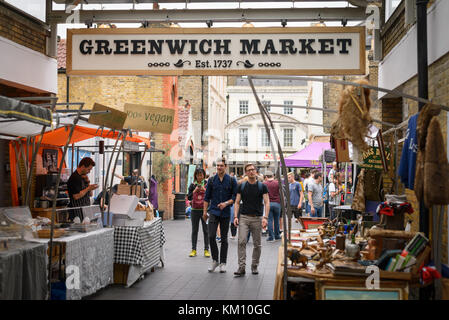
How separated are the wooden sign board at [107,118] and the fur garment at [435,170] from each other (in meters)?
4.47

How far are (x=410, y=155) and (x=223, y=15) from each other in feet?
18.3

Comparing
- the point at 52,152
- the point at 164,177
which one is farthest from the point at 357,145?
the point at 164,177

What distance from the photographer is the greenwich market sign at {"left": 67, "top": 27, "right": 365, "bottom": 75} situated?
899 cm

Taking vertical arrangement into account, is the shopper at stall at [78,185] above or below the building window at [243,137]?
below

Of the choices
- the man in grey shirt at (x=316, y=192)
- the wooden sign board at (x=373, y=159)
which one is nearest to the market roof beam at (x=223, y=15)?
the wooden sign board at (x=373, y=159)

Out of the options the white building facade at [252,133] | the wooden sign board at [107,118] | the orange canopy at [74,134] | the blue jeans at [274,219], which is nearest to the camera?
the wooden sign board at [107,118]

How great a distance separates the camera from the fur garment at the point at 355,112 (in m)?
5.40

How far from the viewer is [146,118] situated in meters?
9.80

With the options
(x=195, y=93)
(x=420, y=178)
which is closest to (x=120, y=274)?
(x=420, y=178)

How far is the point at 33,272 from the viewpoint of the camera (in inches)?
232

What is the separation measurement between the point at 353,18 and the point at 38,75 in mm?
5796

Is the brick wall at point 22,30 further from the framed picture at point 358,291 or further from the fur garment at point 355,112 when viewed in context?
the framed picture at point 358,291

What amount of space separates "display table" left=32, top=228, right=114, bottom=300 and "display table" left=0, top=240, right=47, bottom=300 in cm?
68

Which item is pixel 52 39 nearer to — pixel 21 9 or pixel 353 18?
pixel 21 9
